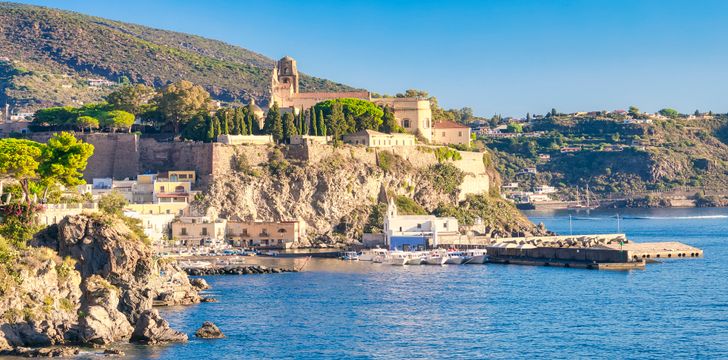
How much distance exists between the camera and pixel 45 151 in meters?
63.5

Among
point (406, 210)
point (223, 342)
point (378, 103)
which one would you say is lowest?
point (223, 342)

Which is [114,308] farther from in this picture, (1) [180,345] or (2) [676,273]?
(2) [676,273]

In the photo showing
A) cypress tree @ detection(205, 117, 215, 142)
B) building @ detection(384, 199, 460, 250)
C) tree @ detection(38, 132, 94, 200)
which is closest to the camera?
tree @ detection(38, 132, 94, 200)

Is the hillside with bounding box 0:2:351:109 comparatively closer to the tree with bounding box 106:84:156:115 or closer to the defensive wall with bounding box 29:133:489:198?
the tree with bounding box 106:84:156:115

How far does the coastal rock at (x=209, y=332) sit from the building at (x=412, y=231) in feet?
130

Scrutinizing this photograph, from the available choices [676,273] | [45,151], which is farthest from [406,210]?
[45,151]

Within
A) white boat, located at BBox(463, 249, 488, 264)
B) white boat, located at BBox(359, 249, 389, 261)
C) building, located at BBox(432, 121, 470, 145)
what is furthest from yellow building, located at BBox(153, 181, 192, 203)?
building, located at BBox(432, 121, 470, 145)

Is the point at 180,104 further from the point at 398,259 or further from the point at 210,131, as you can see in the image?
the point at 398,259

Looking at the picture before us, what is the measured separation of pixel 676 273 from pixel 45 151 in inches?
1338

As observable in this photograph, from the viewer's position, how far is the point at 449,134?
11688 centimetres

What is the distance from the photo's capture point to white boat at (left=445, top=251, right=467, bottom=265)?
82.4 meters

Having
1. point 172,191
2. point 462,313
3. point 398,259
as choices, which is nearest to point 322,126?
point 172,191

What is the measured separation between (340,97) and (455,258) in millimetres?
33685

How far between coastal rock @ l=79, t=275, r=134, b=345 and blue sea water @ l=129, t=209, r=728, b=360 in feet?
4.58
